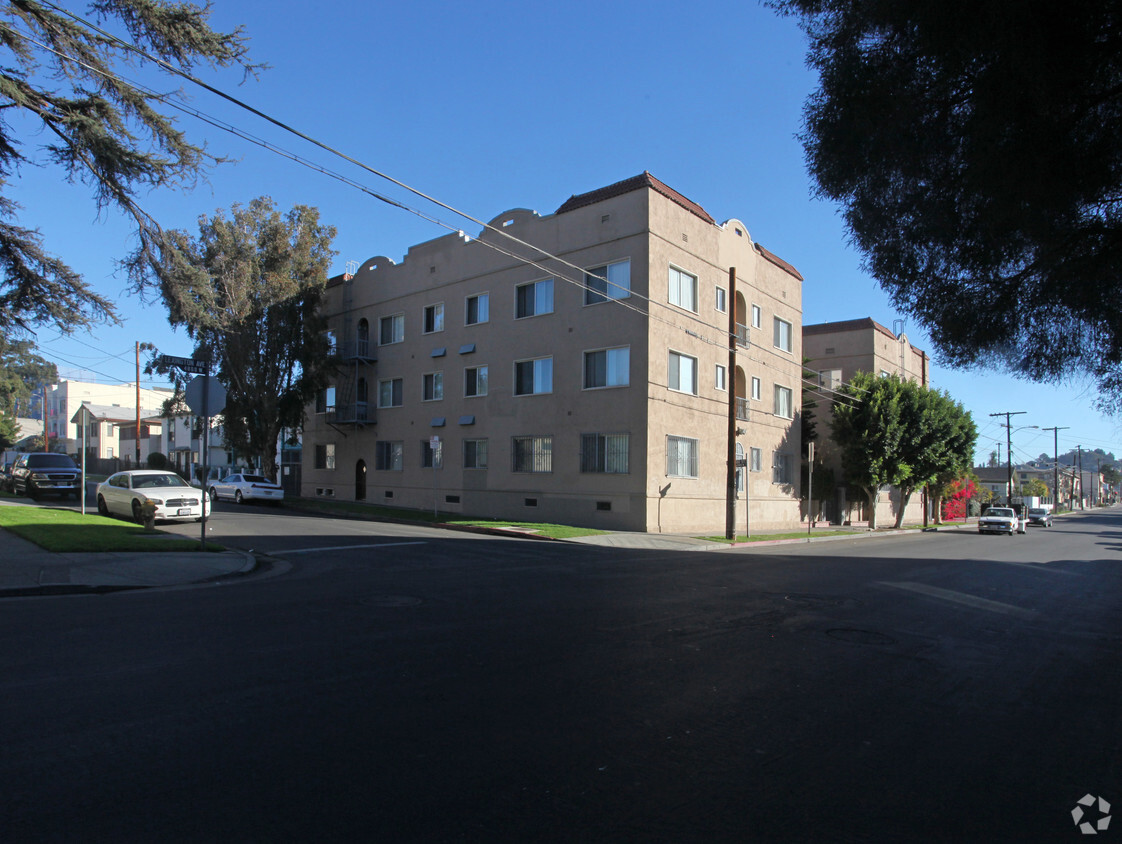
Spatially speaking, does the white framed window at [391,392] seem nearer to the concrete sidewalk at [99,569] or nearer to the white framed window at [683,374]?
the white framed window at [683,374]

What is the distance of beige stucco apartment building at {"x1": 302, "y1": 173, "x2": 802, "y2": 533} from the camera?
83.3 ft

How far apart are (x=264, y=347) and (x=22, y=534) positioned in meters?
21.2

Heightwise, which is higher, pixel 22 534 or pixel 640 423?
pixel 640 423

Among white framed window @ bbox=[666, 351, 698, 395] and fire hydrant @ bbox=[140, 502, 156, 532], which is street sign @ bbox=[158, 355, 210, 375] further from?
white framed window @ bbox=[666, 351, 698, 395]

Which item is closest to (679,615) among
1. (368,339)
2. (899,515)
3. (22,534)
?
(22,534)

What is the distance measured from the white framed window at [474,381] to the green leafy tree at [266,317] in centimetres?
841

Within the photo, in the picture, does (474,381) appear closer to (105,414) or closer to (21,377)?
(21,377)

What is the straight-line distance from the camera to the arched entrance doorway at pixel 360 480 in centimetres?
3618

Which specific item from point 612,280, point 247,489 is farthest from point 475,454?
point 247,489

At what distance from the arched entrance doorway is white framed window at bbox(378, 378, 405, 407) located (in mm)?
3315

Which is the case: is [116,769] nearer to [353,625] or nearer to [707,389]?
[353,625]

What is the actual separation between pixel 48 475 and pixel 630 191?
22964mm

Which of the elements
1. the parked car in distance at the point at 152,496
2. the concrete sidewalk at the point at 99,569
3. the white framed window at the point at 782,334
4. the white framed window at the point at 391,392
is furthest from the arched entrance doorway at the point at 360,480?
the concrete sidewalk at the point at 99,569

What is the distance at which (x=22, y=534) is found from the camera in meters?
14.1
